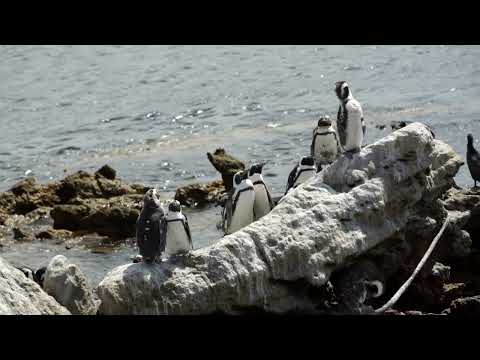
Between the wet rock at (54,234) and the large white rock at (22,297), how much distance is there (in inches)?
350

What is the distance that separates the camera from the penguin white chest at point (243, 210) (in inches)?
543

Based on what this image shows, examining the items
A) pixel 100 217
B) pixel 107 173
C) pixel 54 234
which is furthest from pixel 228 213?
pixel 107 173

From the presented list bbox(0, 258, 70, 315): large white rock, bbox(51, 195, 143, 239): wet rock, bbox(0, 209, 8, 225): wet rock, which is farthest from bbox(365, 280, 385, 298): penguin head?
bbox(0, 209, 8, 225): wet rock

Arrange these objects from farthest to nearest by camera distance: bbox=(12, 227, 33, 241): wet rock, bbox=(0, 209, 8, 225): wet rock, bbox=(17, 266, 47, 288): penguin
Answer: bbox=(0, 209, 8, 225): wet rock
bbox=(12, 227, 33, 241): wet rock
bbox=(17, 266, 47, 288): penguin

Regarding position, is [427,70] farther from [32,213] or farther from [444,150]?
[444,150]

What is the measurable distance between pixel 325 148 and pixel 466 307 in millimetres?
3040

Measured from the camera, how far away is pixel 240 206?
544 inches

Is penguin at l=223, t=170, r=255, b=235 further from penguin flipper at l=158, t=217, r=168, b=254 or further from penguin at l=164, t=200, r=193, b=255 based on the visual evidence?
penguin flipper at l=158, t=217, r=168, b=254

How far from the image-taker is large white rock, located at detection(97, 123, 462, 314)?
39.6 ft

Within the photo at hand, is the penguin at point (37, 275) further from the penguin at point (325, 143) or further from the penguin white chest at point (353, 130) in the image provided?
the penguin at point (325, 143)

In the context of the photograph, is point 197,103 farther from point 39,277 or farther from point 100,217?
point 39,277

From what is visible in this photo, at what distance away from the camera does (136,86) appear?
3584 cm

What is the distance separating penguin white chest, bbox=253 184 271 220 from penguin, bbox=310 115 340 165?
1525 millimetres

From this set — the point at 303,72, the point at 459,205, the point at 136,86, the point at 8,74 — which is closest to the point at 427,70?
the point at 303,72
